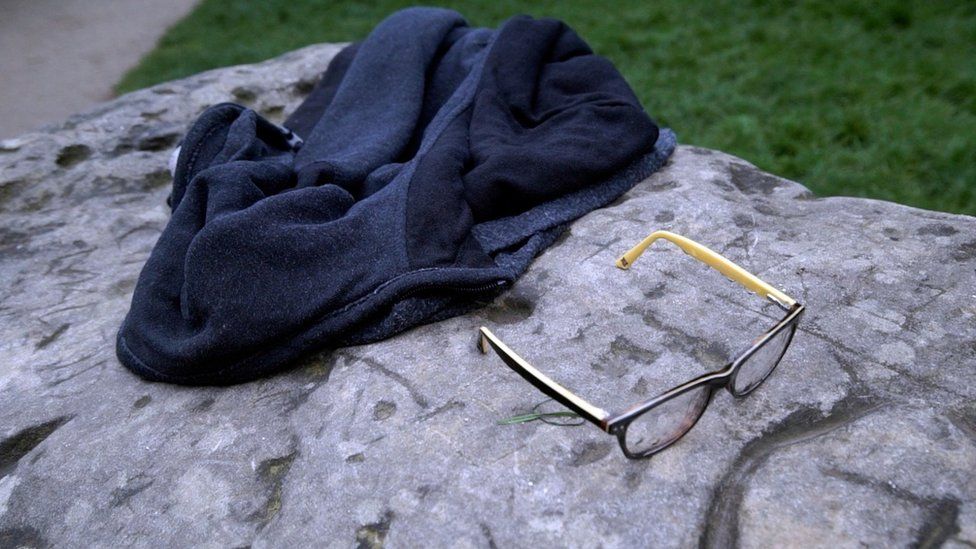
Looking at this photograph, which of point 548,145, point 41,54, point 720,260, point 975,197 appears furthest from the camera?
point 41,54

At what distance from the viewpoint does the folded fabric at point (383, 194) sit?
1.24 metres

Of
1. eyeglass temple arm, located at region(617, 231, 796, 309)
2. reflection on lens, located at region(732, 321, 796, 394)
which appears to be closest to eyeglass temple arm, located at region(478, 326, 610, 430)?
reflection on lens, located at region(732, 321, 796, 394)

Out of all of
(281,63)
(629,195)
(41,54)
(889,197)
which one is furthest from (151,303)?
(41,54)

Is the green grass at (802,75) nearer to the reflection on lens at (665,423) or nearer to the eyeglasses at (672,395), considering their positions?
the eyeglasses at (672,395)

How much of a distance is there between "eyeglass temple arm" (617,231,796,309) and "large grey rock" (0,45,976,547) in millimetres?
33

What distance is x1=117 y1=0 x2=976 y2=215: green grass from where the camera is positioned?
2.56m

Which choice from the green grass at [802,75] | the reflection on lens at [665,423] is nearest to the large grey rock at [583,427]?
the reflection on lens at [665,423]

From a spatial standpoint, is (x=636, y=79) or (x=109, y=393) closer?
(x=109, y=393)

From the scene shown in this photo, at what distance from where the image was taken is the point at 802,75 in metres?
3.13

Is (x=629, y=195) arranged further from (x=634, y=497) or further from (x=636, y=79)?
(x=636, y=79)

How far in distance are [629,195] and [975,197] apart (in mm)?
1409

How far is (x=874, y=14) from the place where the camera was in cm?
340

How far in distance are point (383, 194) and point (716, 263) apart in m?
0.63

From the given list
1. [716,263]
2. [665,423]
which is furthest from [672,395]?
[716,263]
